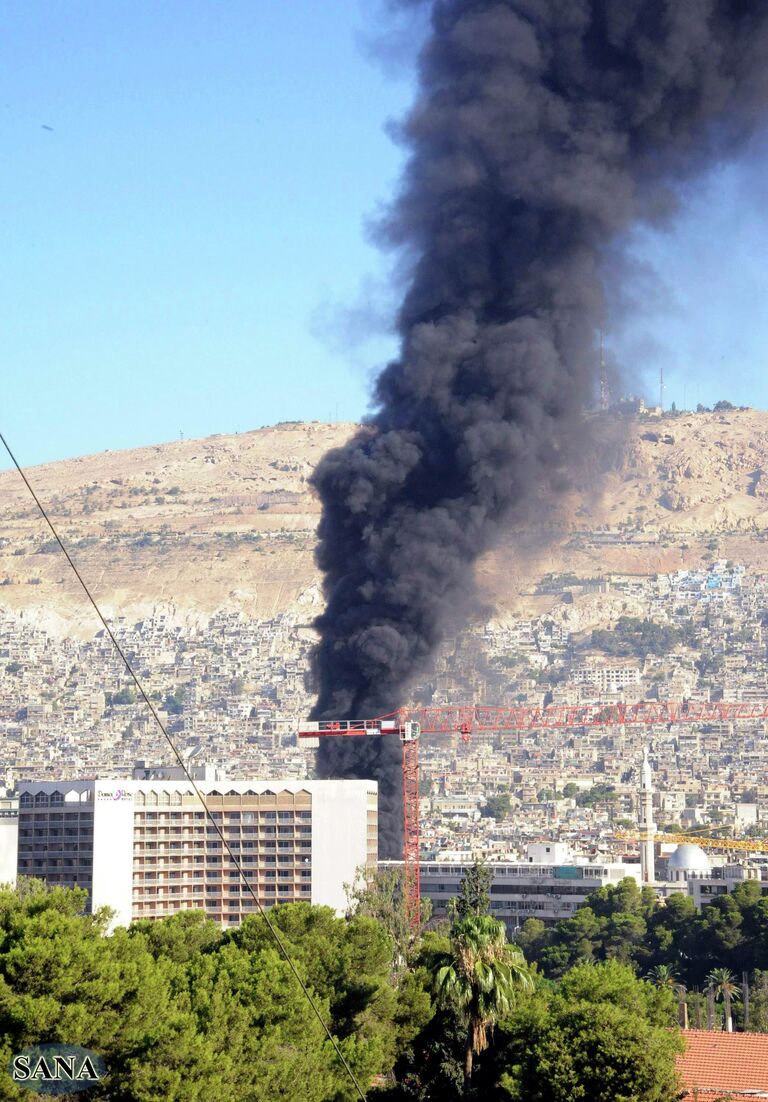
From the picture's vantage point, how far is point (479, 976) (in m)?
39.6

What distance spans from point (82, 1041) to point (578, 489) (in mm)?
53034

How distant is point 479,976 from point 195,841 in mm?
47603

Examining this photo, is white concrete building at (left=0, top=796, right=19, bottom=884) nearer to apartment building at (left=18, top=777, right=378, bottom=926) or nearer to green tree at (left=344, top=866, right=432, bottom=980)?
apartment building at (left=18, top=777, right=378, bottom=926)

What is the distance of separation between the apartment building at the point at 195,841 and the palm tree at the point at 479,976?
3807cm

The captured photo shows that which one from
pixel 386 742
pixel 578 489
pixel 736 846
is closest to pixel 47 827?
pixel 386 742

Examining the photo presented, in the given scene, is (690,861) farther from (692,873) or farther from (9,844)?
(9,844)

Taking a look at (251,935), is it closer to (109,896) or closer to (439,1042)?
(439,1042)

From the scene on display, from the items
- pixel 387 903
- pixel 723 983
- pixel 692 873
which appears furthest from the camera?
pixel 692 873

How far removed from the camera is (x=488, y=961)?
39906 millimetres

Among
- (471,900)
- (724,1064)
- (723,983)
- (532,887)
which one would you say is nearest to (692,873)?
(532,887)

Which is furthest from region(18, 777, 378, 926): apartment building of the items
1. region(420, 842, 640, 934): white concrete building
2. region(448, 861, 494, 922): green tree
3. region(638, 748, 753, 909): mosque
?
region(638, 748, 753, 909): mosque

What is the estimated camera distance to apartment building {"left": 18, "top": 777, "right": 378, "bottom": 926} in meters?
80.9

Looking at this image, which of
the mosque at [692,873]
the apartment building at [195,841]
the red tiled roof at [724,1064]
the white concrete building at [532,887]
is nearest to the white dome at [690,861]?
the mosque at [692,873]

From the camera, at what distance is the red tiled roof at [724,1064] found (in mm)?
43250
